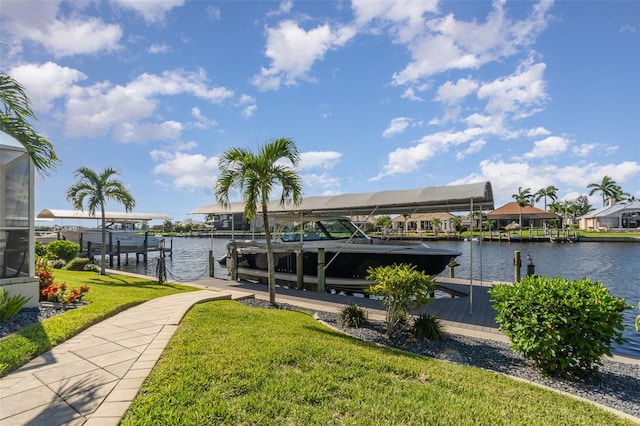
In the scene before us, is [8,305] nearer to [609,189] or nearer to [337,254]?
[337,254]

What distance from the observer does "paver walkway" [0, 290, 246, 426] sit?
9.66 ft

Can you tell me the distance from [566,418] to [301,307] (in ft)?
20.9

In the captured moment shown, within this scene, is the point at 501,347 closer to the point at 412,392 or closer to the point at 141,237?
the point at 412,392

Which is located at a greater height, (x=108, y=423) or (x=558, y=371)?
(x=108, y=423)


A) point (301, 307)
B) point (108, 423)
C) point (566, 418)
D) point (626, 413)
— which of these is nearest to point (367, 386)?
point (566, 418)

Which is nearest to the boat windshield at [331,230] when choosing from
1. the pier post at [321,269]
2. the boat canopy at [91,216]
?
the pier post at [321,269]

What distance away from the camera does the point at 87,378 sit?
363 centimetres

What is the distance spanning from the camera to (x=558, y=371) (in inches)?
184

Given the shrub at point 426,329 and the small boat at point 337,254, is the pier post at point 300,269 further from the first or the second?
the shrub at point 426,329

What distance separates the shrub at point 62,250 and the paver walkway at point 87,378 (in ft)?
51.5

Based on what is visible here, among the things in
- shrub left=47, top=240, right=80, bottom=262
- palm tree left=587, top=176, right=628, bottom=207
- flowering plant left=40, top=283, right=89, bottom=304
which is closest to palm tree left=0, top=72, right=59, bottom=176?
flowering plant left=40, top=283, right=89, bottom=304

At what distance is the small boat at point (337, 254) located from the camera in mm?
10945

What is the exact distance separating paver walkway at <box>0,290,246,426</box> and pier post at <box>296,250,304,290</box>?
6.96 metres

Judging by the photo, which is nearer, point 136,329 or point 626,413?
point 626,413
